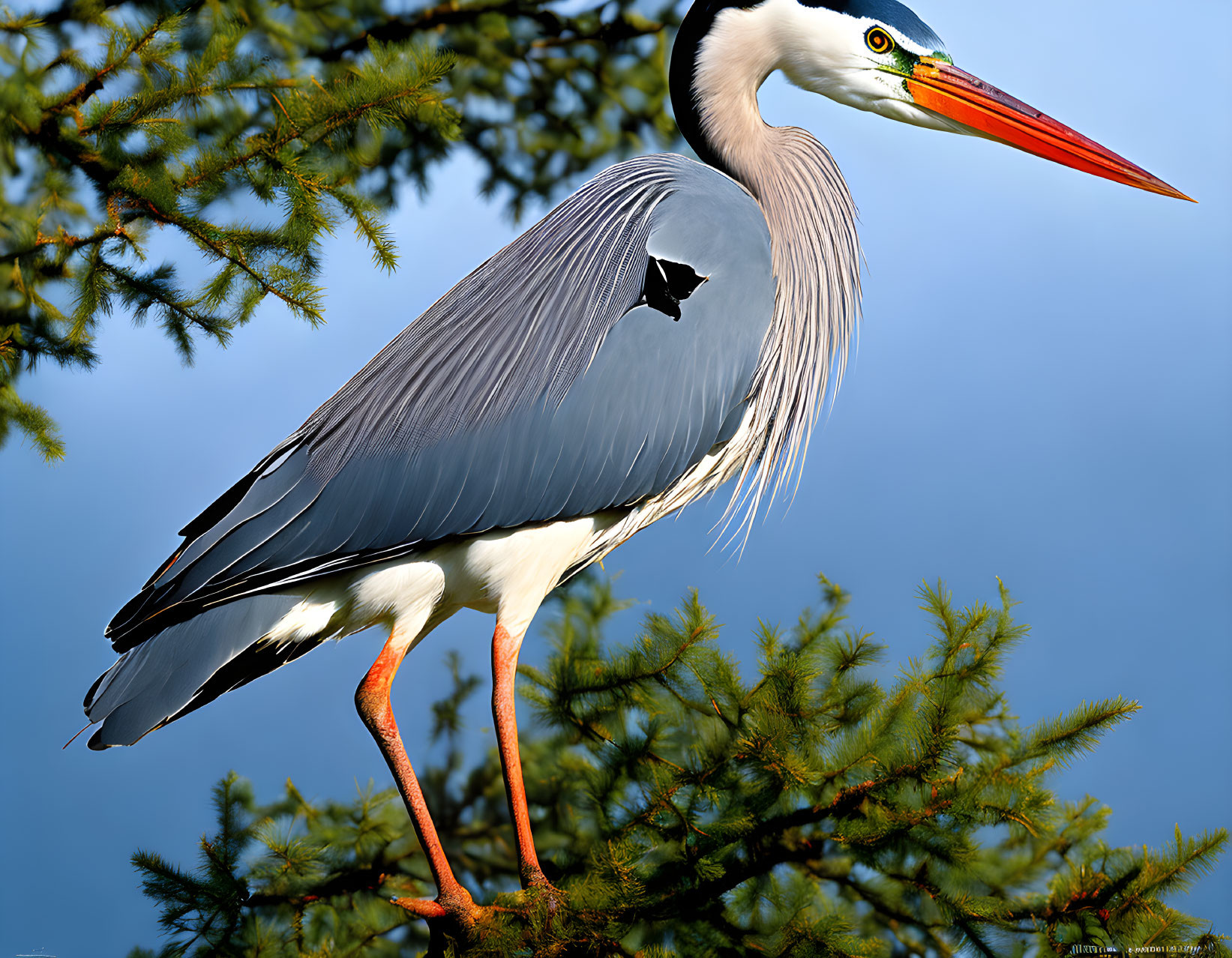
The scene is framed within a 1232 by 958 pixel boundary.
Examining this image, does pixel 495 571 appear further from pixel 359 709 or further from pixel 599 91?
pixel 599 91

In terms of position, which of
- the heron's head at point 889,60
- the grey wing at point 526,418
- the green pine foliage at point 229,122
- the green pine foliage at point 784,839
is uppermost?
the green pine foliage at point 229,122

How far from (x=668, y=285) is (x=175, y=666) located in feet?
2.72

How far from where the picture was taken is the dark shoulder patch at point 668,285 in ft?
4.36

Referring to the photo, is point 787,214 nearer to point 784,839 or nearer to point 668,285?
point 668,285

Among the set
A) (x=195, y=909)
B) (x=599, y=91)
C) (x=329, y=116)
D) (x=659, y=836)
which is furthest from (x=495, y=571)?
(x=599, y=91)

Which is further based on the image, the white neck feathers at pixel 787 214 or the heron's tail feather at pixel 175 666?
the white neck feathers at pixel 787 214

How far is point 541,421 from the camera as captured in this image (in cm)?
129

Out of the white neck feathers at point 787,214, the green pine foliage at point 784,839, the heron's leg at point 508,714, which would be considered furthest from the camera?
the white neck feathers at point 787,214

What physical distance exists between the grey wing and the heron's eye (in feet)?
1.14

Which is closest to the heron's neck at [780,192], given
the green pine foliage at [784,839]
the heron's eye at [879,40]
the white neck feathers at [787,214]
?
the white neck feathers at [787,214]

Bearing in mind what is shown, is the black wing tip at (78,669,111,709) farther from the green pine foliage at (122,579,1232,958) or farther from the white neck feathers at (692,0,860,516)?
the white neck feathers at (692,0,860,516)

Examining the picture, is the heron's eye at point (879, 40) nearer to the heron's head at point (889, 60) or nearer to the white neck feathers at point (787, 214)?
the heron's head at point (889, 60)

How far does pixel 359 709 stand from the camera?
131cm

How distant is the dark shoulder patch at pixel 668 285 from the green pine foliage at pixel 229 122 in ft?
1.83
